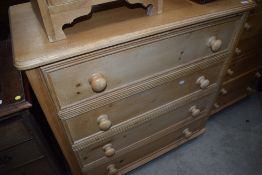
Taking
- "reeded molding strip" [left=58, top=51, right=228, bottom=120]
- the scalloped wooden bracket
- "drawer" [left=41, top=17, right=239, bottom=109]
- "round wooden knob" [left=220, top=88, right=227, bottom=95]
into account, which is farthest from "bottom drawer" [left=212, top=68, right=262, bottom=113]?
the scalloped wooden bracket

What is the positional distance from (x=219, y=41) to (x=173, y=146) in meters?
0.76

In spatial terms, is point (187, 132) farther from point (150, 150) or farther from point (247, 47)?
point (247, 47)

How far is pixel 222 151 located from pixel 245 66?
0.61 metres

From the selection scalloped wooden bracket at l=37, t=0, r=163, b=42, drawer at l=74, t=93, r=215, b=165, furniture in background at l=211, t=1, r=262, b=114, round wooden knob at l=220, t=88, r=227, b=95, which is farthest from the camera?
round wooden knob at l=220, t=88, r=227, b=95

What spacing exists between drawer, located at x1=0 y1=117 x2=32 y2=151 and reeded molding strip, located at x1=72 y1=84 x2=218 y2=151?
0.20m

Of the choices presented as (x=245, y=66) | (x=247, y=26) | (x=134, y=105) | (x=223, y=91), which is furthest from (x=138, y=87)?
(x=245, y=66)

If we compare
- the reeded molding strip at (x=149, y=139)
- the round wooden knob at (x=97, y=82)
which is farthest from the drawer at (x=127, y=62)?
the reeded molding strip at (x=149, y=139)

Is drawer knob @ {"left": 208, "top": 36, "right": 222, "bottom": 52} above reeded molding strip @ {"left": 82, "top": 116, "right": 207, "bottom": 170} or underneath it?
above

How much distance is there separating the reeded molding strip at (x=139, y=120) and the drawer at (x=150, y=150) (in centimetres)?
20

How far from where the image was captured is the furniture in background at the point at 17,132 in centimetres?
76

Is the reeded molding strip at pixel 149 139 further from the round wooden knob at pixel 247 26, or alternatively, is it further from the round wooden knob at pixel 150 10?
the round wooden knob at pixel 150 10

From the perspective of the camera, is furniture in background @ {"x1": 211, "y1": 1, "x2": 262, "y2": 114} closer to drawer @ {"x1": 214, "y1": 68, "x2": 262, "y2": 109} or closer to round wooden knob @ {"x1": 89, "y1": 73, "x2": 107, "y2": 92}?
drawer @ {"x1": 214, "y1": 68, "x2": 262, "y2": 109}

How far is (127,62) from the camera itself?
79 centimetres

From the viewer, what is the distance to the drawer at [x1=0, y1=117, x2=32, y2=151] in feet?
2.59
